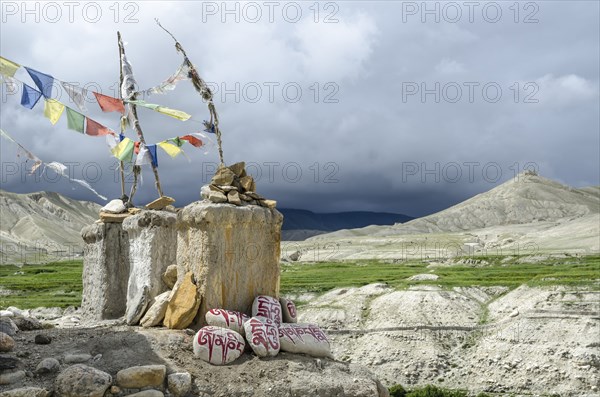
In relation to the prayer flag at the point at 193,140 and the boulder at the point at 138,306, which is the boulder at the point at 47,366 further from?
the prayer flag at the point at 193,140

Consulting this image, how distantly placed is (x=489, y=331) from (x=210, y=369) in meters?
35.4

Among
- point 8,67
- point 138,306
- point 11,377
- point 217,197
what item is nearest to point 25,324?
point 138,306

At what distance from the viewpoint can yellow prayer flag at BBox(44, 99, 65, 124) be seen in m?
17.2

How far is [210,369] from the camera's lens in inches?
549

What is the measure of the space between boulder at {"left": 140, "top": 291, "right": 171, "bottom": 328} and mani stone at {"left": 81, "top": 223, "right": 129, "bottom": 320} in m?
5.17

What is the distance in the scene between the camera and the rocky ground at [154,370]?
1245cm

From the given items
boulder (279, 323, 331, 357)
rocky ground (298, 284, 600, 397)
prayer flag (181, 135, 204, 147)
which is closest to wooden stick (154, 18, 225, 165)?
prayer flag (181, 135, 204, 147)

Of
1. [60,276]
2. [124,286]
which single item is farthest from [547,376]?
[60,276]

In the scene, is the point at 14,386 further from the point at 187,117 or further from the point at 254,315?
the point at 187,117

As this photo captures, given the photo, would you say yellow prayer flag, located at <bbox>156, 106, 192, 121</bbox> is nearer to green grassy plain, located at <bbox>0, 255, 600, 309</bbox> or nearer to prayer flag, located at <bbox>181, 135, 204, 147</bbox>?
prayer flag, located at <bbox>181, 135, 204, 147</bbox>

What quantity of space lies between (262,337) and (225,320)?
101 cm

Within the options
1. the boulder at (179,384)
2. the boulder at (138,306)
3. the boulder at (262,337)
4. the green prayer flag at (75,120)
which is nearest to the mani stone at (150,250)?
the boulder at (138,306)

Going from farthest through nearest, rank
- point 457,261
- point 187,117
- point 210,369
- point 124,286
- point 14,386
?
point 457,261
point 124,286
point 187,117
point 210,369
point 14,386

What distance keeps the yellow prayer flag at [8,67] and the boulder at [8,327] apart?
19.9 ft
